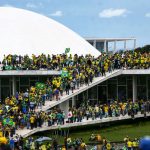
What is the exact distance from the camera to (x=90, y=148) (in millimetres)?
22578

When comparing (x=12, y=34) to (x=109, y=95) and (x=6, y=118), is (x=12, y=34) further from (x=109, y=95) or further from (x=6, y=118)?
(x=6, y=118)

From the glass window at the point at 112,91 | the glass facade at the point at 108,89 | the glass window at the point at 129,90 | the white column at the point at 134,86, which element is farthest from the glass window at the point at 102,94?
the white column at the point at 134,86

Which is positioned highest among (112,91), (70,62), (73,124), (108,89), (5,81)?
(70,62)

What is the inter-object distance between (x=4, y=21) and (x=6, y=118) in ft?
62.6

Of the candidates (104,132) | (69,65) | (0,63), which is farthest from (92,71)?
(0,63)

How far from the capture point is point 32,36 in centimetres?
4178

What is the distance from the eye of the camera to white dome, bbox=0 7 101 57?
131 ft

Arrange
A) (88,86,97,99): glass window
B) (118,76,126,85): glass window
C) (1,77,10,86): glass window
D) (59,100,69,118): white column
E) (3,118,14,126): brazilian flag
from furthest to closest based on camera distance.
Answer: (118,76,126,85): glass window, (88,86,97,99): glass window, (1,77,10,86): glass window, (59,100,69,118): white column, (3,118,14,126): brazilian flag

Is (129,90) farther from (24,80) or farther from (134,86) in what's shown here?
(24,80)

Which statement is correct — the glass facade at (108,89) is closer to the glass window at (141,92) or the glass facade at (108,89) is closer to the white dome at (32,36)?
the glass window at (141,92)

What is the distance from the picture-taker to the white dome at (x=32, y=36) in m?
39.9

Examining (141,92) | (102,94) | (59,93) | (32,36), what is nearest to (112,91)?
(102,94)

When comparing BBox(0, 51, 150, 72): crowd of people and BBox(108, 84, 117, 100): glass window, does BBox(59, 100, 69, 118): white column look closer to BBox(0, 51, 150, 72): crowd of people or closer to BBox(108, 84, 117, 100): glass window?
BBox(0, 51, 150, 72): crowd of people

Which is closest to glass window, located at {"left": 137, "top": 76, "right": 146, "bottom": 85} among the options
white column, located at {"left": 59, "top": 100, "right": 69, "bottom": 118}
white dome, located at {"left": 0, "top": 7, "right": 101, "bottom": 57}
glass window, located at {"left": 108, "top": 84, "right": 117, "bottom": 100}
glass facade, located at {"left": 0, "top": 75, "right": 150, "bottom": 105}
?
glass facade, located at {"left": 0, "top": 75, "right": 150, "bottom": 105}
